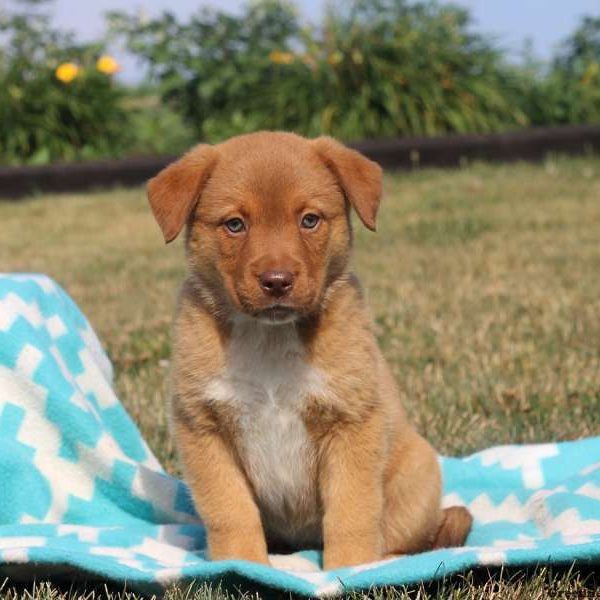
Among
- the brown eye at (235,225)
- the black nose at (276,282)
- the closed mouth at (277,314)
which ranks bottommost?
the closed mouth at (277,314)

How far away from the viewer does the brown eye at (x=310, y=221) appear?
9.95 ft

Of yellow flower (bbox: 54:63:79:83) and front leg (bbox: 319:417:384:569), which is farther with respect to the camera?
yellow flower (bbox: 54:63:79:83)

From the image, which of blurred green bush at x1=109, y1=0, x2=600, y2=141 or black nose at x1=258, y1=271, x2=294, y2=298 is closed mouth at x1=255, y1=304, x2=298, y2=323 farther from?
blurred green bush at x1=109, y1=0, x2=600, y2=141

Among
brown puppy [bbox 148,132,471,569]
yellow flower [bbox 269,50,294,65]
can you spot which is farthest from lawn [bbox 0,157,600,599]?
yellow flower [bbox 269,50,294,65]

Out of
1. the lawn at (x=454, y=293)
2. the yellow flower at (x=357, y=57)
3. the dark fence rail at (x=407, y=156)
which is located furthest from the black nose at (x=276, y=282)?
the yellow flower at (x=357, y=57)

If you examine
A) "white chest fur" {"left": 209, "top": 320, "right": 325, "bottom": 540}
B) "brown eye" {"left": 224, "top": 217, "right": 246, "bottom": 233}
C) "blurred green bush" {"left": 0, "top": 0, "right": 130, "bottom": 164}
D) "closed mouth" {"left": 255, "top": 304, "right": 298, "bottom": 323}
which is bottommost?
"blurred green bush" {"left": 0, "top": 0, "right": 130, "bottom": 164}

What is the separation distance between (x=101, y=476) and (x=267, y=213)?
4.25ft

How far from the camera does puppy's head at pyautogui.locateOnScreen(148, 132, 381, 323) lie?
2896 millimetres

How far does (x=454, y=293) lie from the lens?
6617 mm

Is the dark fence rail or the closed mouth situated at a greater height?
the closed mouth

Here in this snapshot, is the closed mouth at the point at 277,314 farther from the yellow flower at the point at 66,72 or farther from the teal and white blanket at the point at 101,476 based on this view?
the yellow flower at the point at 66,72

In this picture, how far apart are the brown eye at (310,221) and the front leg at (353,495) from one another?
558 mm

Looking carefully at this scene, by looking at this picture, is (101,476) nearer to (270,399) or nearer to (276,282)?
(270,399)

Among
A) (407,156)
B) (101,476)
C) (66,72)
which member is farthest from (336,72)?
(101,476)
